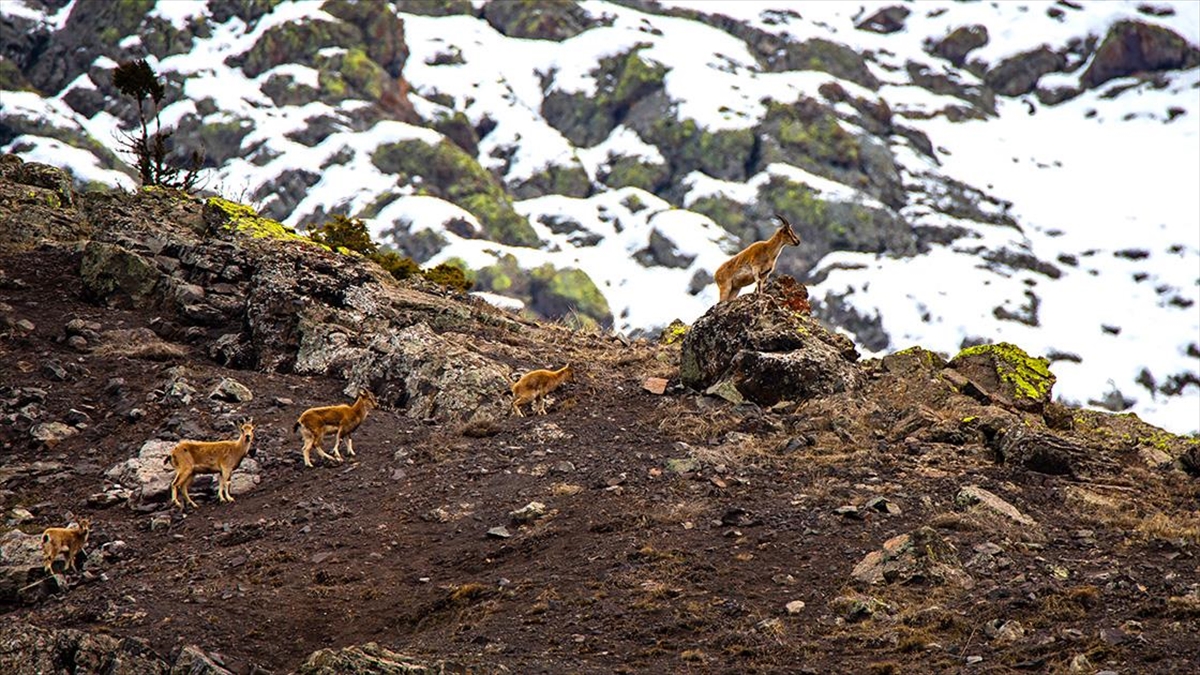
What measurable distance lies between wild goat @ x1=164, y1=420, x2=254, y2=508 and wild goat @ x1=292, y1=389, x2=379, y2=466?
105 cm

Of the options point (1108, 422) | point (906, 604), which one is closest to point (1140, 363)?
point (1108, 422)

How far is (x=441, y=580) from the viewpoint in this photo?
1287 centimetres

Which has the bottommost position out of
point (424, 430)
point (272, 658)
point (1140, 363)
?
point (1140, 363)

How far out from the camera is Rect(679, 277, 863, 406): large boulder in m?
18.2

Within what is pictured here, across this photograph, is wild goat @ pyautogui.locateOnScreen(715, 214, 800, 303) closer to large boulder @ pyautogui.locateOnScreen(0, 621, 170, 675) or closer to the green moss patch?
the green moss patch

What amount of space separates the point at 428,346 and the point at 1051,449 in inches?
432

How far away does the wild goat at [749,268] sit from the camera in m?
20.3

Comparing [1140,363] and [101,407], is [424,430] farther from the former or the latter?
[1140,363]

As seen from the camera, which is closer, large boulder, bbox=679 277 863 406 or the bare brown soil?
the bare brown soil

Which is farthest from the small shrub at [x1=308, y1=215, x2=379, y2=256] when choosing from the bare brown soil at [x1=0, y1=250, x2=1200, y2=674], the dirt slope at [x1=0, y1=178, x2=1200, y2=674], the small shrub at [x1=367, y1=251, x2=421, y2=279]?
the bare brown soil at [x1=0, y1=250, x2=1200, y2=674]

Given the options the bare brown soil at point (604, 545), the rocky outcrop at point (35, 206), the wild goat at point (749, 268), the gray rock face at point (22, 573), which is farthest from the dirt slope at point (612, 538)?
the rocky outcrop at point (35, 206)

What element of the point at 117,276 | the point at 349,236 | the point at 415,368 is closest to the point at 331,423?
the point at 415,368

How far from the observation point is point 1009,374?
19.4 metres

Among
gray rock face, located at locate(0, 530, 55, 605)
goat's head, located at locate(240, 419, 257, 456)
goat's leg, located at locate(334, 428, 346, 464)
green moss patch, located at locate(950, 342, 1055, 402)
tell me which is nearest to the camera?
gray rock face, located at locate(0, 530, 55, 605)
